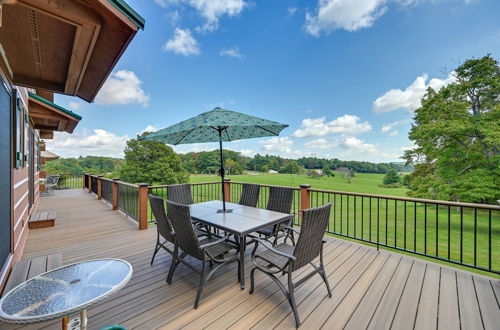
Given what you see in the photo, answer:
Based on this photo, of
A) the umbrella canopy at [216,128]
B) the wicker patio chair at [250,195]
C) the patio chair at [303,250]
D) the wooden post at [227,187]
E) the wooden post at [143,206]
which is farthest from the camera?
the wooden post at [227,187]

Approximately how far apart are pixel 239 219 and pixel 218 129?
1.56 m

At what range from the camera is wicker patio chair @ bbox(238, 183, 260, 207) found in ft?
13.2

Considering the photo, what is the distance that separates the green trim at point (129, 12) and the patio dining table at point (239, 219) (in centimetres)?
218

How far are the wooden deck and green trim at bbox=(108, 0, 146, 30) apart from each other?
102 inches

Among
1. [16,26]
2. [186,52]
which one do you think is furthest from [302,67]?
[16,26]

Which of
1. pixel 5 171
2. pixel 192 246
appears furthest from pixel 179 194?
pixel 5 171

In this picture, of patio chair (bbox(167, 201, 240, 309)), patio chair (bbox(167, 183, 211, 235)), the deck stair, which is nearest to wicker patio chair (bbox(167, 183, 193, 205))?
patio chair (bbox(167, 183, 211, 235))

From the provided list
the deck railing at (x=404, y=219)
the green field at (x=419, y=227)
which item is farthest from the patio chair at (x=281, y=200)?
the green field at (x=419, y=227)

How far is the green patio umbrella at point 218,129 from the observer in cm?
264

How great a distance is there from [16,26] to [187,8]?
8.75m

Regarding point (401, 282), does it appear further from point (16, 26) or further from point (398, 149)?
point (398, 149)

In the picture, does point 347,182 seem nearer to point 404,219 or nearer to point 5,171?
point 404,219

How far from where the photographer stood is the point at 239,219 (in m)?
2.89

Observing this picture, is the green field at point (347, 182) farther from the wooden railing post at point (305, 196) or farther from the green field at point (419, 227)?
the wooden railing post at point (305, 196)
